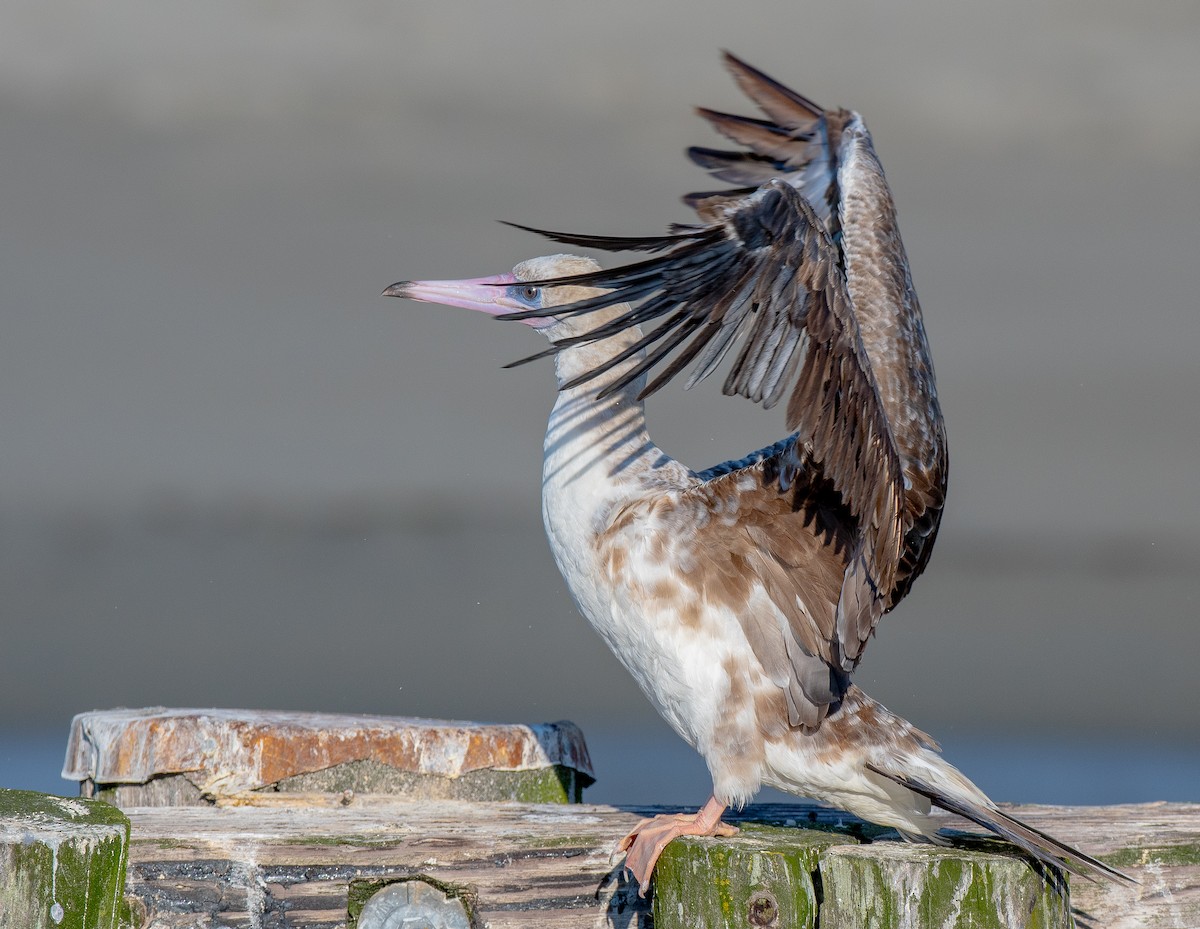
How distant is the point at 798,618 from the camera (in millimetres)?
4219

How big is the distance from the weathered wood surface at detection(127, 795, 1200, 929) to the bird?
0.45 ft

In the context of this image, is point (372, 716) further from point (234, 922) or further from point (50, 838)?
point (50, 838)

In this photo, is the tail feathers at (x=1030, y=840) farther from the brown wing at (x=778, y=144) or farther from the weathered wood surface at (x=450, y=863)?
the brown wing at (x=778, y=144)

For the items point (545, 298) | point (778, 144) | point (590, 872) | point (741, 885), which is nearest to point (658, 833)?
point (590, 872)

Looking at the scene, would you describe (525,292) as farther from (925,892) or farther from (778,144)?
(925,892)

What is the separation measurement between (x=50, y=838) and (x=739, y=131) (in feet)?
16.0

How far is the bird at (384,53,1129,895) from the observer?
12.1 feet

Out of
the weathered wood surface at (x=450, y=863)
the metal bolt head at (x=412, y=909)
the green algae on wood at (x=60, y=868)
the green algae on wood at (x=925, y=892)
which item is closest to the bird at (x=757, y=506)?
the weathered wood surface at (x=450, y=863)

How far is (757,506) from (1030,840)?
1.31 meters

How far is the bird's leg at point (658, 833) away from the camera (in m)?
3.46

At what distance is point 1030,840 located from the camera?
3.44 metres

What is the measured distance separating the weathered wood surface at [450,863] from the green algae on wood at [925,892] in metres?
0.73

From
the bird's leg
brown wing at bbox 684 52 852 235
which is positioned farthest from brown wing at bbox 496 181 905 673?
brown wing at bbox 684 52 852 235

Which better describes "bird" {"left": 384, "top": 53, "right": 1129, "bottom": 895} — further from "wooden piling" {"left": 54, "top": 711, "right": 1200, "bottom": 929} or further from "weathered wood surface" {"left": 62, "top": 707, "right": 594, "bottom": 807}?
"weathered wood surface" {"left": 62, "top": 707, "right": 594, "bottom": 807}
